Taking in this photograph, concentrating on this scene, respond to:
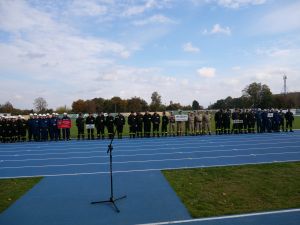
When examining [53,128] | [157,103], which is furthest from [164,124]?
[157,103]

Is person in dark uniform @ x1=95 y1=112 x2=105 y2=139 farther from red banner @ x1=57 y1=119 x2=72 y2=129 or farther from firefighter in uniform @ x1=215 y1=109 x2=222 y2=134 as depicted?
firefighter in uniform @ x1=215 y1=109 x2=222 y2=134

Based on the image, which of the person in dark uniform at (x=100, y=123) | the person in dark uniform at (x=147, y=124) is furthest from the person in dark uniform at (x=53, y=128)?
the person in dark uniform at (x=147, y=124)

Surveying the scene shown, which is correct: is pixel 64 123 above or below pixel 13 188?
above

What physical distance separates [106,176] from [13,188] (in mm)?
2494

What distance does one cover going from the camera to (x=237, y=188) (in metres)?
7.66

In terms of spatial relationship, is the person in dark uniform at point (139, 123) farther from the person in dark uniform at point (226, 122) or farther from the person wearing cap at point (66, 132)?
the person in dark uniform at point (226, 122)

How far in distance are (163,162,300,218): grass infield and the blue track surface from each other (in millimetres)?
377

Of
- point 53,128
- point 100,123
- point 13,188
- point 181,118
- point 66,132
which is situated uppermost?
point 181,118

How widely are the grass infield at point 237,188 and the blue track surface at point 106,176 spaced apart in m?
0.38

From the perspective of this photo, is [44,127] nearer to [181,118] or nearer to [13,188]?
[181,118]

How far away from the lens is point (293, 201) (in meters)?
6.54

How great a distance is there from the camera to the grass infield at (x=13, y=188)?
702 cm

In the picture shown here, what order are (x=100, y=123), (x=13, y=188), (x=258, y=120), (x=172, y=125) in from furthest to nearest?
(x=258, y=120) → (x=172, y=125) → (x=100, y=123) → (x=13, y=188)

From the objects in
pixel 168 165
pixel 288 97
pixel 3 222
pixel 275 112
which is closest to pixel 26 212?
pixel 3 222
